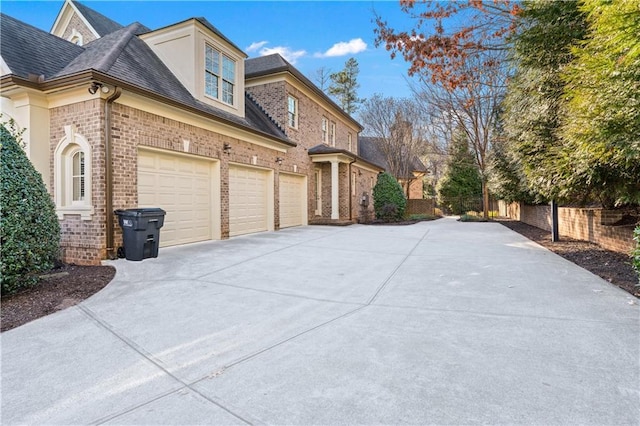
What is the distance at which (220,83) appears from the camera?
1031 centimetres

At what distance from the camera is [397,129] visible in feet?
75.0

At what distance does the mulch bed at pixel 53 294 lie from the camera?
384cm

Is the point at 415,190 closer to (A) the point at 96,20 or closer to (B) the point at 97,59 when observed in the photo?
(A) the point at 96,20

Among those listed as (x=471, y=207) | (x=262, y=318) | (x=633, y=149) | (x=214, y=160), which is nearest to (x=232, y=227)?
(x=214, y=160)

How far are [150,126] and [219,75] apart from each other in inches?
145

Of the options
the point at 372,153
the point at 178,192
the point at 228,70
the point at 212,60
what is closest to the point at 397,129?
the point at 372,153

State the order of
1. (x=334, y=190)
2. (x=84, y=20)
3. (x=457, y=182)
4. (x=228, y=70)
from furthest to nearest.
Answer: (x=457, y=182)
(x=334, y=190)
(x=84, y=20)
(x=228, y=70)

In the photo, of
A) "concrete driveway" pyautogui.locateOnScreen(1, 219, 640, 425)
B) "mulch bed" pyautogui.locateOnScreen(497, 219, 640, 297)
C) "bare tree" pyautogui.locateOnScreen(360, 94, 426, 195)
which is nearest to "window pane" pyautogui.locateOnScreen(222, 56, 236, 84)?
"concrete driveway" pyautogui.locateOnScreen(1, 219, 640, 425)

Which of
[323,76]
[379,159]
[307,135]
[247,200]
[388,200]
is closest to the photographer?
[247,200]

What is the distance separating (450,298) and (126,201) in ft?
20.9

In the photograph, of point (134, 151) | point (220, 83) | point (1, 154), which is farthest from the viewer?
point (220, 83)

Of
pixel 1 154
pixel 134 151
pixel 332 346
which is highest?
pixel 134 151

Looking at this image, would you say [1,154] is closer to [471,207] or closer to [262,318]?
[262,318]

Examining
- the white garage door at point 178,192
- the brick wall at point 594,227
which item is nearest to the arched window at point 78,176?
the white garage door at point 178,192
